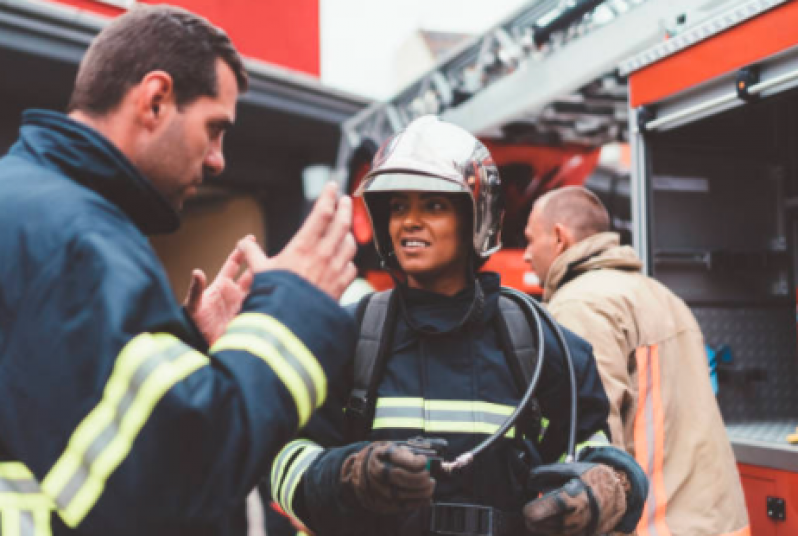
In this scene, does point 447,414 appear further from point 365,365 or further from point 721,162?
point 721,162

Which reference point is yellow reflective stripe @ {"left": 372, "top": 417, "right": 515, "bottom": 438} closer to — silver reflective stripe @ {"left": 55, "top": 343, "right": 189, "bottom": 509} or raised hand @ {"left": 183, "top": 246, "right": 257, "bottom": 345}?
raised hand @ {"left": 183, "top": 246, "right": 257, "bottom": 345}

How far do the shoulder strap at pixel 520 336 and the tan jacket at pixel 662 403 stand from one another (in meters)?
0.62

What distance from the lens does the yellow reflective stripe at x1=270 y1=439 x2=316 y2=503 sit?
162cm

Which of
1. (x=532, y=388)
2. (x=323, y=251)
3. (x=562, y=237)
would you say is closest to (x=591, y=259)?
(x=562, y=237)

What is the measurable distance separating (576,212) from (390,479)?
1811 mm

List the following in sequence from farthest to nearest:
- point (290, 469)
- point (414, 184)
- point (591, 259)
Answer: point (591, 259), point (414, 184), point (290, 469)

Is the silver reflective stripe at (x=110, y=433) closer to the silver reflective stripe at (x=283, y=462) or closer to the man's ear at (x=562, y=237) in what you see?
the silver reflective stripe at (x=283, y=462)

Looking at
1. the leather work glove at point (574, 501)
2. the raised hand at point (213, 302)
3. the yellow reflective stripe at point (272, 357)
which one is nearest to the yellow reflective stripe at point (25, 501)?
the yellow reflective stripe at point (272, 357)

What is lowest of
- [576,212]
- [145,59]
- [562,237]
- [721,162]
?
[562,237]

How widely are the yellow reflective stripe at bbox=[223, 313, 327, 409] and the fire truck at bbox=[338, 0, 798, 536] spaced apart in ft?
6.47

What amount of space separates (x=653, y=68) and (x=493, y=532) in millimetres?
2012

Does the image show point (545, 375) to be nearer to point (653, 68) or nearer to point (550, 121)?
point (653, 68)

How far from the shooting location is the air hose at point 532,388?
A: 1.46 m

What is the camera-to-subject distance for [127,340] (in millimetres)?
862
